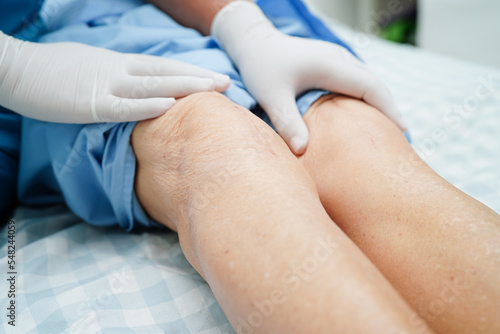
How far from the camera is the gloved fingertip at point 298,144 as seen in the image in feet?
2.47

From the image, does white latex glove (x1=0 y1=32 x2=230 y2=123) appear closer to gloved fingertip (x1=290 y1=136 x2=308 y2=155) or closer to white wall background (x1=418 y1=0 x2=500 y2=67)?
gloved fingertip (x1=290 y1=136 x2=308 y2=155)

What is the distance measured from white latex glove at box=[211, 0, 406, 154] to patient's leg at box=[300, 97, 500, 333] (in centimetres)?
6

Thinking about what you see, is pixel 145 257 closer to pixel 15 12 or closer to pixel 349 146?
pixel 349 146

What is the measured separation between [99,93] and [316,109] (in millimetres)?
436

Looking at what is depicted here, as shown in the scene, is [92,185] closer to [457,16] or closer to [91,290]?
[91,290]

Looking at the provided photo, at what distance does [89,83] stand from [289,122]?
39 cm

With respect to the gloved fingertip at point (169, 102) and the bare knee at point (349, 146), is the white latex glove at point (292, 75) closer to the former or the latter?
the bare knee at point (349, 146)

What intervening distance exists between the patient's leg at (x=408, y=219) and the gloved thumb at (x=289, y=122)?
0.02 m

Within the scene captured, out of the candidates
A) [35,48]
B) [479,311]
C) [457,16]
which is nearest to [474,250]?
[479,311]

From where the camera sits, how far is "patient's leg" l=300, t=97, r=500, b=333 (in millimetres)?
497

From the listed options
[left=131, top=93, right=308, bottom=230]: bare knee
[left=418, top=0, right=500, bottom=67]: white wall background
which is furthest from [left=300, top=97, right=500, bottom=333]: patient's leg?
[left=418, top=0, right=500, bottom=67]: white wall background

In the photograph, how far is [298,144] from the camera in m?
0.75

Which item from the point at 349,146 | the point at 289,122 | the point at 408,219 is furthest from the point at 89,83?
the point at 408,219

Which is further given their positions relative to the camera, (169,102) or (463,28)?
(463,28)
